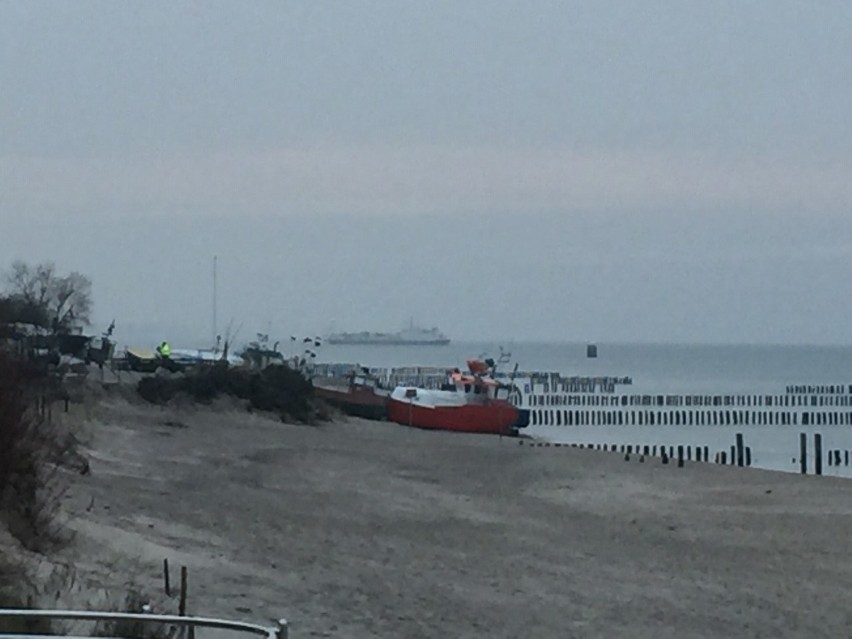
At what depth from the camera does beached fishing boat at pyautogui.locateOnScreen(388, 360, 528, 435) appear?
184ft

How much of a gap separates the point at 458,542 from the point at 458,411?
35791 millimetres

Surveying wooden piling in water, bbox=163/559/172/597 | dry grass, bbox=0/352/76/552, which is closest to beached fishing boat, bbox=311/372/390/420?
dry grass, bbox=0/352/76/552

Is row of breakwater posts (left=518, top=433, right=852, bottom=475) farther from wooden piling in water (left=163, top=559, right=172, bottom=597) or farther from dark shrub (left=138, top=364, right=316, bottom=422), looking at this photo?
wooden piling in water (left=163, top=559, right=172, bottom=597)

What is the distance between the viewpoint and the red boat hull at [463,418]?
5591cm

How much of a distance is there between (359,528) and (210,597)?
7.46 m

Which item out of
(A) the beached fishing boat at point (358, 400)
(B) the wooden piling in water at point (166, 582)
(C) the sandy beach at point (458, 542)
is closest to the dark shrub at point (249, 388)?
(A) the beached fishing boat at point (358, 400)

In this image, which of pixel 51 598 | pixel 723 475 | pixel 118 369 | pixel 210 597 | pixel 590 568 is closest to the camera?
pixel 51 598

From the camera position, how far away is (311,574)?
16344 mm

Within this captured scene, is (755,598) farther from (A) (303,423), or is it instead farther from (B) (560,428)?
(B) (560,428)

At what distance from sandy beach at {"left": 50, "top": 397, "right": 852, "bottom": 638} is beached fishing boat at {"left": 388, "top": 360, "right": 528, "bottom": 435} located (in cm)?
1879

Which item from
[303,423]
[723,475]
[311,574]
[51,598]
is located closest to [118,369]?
[303,423]

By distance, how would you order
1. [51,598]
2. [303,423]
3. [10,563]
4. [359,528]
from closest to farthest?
[51,598]
[10,563]
[359,528]
[303,423]

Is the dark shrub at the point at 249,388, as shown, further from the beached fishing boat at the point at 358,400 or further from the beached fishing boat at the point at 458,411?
the beached fishing boat at the point at 358,400

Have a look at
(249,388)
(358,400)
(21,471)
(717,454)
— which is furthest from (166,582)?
(358,400)
